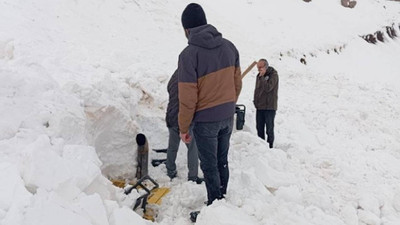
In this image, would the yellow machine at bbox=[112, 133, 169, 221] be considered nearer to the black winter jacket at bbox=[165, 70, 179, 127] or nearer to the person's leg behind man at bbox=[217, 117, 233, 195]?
the black winter jacket at bbox=[165, 70, 179, 127]

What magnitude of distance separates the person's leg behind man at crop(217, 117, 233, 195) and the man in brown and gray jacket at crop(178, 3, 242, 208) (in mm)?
11

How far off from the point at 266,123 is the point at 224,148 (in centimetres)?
272

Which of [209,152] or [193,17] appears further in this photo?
[209,152]

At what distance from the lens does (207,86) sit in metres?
3.72

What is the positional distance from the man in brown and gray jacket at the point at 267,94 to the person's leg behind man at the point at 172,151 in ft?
7.01

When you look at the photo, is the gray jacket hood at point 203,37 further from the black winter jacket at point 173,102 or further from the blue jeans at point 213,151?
the black winter jacket at point 173,102

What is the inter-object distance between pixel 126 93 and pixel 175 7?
7990 mm

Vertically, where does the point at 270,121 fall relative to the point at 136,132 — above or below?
below

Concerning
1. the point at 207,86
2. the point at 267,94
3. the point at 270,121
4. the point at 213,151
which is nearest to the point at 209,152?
the point at 213,151

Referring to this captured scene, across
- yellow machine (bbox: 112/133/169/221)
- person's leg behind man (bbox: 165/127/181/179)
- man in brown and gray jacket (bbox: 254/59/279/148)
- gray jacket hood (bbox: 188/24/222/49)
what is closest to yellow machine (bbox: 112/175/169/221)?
yellow machine (bbox: 112/133/169/221)

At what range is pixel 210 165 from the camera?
400 cm

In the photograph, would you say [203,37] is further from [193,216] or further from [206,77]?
[193,216]

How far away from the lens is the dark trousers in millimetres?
6684

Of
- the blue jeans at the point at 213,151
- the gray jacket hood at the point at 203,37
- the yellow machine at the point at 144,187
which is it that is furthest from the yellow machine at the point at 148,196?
the gray jacket hood at the point at 203,37
